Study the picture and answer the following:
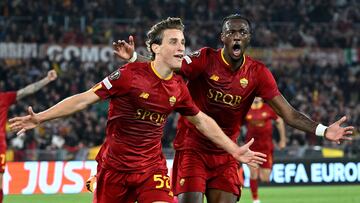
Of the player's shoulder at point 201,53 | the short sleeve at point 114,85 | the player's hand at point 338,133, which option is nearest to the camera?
the short sleeve at point 114,85

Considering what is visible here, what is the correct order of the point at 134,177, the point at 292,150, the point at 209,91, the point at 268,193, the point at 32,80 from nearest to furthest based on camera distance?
the point at 134,177, the point at 209,91, the point at 268,193, the point at 292,150, the point at 32,80

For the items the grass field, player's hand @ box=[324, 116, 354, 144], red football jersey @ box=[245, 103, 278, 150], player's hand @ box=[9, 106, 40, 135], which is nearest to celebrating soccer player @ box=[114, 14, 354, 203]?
player's hand @ box=[324, 116, 354, 144]

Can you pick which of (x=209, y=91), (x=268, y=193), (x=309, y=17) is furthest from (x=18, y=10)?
(x=209, y=91)

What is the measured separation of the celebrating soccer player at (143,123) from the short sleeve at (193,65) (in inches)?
34.6

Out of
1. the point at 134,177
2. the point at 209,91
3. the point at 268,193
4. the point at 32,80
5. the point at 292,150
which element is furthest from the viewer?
the point at 32,80

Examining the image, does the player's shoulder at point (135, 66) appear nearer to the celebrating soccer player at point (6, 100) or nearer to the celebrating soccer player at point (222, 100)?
the celebrating soccer player at point (222, 100)

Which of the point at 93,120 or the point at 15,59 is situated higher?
the point at 15,59

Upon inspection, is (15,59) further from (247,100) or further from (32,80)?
(247,100)

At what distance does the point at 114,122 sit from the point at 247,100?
176 centimetres

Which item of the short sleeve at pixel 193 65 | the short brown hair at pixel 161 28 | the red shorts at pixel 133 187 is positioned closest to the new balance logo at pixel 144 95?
the short brown hair at pixel 161 28

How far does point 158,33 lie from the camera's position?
765 cm

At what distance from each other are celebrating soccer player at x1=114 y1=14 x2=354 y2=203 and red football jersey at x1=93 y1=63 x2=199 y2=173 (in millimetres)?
1004

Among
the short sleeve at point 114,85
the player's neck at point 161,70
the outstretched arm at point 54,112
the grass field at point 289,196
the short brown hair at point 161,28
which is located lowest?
the grass field at point 289,196

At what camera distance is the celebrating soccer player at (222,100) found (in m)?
8.59
